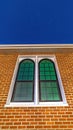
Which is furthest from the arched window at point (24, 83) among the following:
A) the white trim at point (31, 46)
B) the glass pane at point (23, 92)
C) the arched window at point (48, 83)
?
the white trim at point (31, 46)

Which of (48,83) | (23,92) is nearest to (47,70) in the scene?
(48,83)

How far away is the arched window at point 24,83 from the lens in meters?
6.20

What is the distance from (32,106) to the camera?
546 centimetres

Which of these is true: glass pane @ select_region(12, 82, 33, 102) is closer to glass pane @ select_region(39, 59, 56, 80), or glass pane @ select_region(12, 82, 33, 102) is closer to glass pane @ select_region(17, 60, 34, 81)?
glass pane @ select_region(17, 60, 34, 81)

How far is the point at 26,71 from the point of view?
813cm

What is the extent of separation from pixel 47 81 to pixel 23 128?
9.24ft

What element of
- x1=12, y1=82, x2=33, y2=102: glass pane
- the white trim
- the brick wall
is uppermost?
the white trim

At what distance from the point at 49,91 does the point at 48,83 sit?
584mm

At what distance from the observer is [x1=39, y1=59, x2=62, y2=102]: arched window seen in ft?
20.4

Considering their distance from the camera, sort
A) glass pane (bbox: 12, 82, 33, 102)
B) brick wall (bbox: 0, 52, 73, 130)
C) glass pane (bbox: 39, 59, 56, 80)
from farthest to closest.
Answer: glass pane (bbox: 39, 59, 56, 80)
glass pane (bbox: 12, 82, 33, 102)
brick wall (bbox: 0, 52, 73, 130)

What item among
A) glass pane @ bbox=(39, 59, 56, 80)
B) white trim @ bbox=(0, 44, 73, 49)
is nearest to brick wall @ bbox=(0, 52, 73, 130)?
glass pane @ bbox=(39, 59, 56, 80)

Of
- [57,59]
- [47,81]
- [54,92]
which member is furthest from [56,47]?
[54,92]

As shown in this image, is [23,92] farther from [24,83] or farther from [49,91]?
[49,91]

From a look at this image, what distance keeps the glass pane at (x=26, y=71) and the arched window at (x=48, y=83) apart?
14.6 inches
